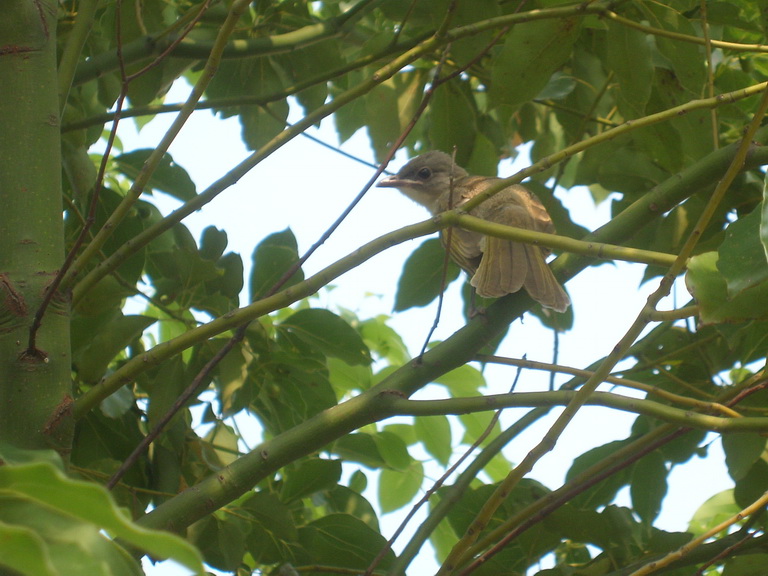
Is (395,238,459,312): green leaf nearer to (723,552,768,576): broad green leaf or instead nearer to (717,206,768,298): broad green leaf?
(723,552,768,576): broad green leaf

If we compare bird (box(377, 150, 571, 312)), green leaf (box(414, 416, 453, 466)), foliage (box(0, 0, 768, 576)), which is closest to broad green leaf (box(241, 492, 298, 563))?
foliage (box(0, 0, 768, 576))

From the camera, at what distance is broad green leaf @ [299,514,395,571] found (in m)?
2.85

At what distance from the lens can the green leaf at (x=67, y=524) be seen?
2.88 feet

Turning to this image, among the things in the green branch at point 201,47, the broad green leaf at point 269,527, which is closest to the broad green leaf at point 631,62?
the green branch at point 201,47

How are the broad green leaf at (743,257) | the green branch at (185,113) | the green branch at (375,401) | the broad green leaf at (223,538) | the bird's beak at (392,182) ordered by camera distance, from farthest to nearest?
the bird's beak at (392,182), the broad green leaf at (223,538), the green branch at (375,401), the green branch at (185,113), the broad green leaf at (743,257)

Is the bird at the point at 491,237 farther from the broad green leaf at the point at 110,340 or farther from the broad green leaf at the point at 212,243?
the broad green leaf at the point at 110,340

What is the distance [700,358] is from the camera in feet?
11.2

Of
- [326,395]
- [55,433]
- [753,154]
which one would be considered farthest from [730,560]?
[55,433]

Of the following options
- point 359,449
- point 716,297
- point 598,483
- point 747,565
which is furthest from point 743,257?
point 359,449

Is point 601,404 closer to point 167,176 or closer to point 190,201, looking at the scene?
point 190,201

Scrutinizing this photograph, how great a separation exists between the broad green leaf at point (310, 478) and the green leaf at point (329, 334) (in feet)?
1.33

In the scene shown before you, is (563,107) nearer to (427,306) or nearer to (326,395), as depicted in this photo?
(427,306)

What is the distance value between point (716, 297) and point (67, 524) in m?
1.45

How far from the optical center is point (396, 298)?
362 centimetres
